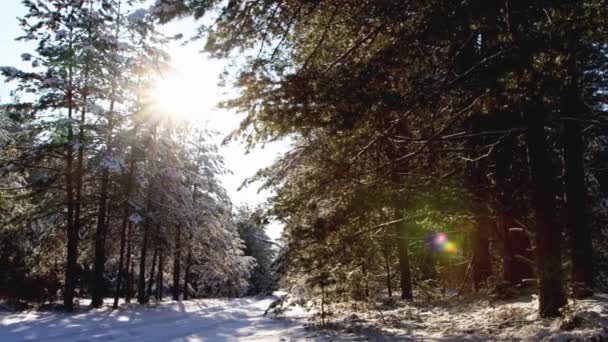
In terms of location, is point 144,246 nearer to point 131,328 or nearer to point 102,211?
point 102,211

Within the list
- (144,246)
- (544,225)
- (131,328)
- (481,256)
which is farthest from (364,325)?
(144,246)

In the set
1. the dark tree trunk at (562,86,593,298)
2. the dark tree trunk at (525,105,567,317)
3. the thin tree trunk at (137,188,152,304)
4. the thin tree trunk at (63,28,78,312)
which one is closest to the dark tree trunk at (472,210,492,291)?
the dark tree trunk at (562,86,593,298)

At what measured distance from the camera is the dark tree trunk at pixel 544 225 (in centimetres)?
811

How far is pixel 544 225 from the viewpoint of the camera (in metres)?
8.17

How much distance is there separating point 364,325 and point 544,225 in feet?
15.7

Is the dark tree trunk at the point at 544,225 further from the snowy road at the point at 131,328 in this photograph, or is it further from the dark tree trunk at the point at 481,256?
the dark tree trunk at the point at 481,256

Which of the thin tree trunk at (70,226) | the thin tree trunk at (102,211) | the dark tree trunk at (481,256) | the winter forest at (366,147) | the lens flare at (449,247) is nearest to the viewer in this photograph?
the winter forest at (366,147)

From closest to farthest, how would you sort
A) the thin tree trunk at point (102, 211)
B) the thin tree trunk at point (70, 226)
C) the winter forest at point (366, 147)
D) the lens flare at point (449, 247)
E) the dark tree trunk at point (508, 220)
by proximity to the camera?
the winter forest at point (366, 147), the dark tree trunk at point (508, 220), the thin tree trunk at point (70, 226), the thin tree trunk at point (102, 211), the lens flare at point (449, 247)

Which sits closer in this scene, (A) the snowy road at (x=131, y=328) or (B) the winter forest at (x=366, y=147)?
(B) the winter forest at (x=366, y=147)

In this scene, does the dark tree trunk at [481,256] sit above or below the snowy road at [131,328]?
above

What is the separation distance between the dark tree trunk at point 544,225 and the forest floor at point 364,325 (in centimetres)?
30

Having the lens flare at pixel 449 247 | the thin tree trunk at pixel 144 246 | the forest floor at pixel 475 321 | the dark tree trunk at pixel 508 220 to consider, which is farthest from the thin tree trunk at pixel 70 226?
the lens flare at pixel 449 247

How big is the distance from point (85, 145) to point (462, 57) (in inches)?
580

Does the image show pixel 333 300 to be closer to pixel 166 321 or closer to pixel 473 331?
pixel 473 331
